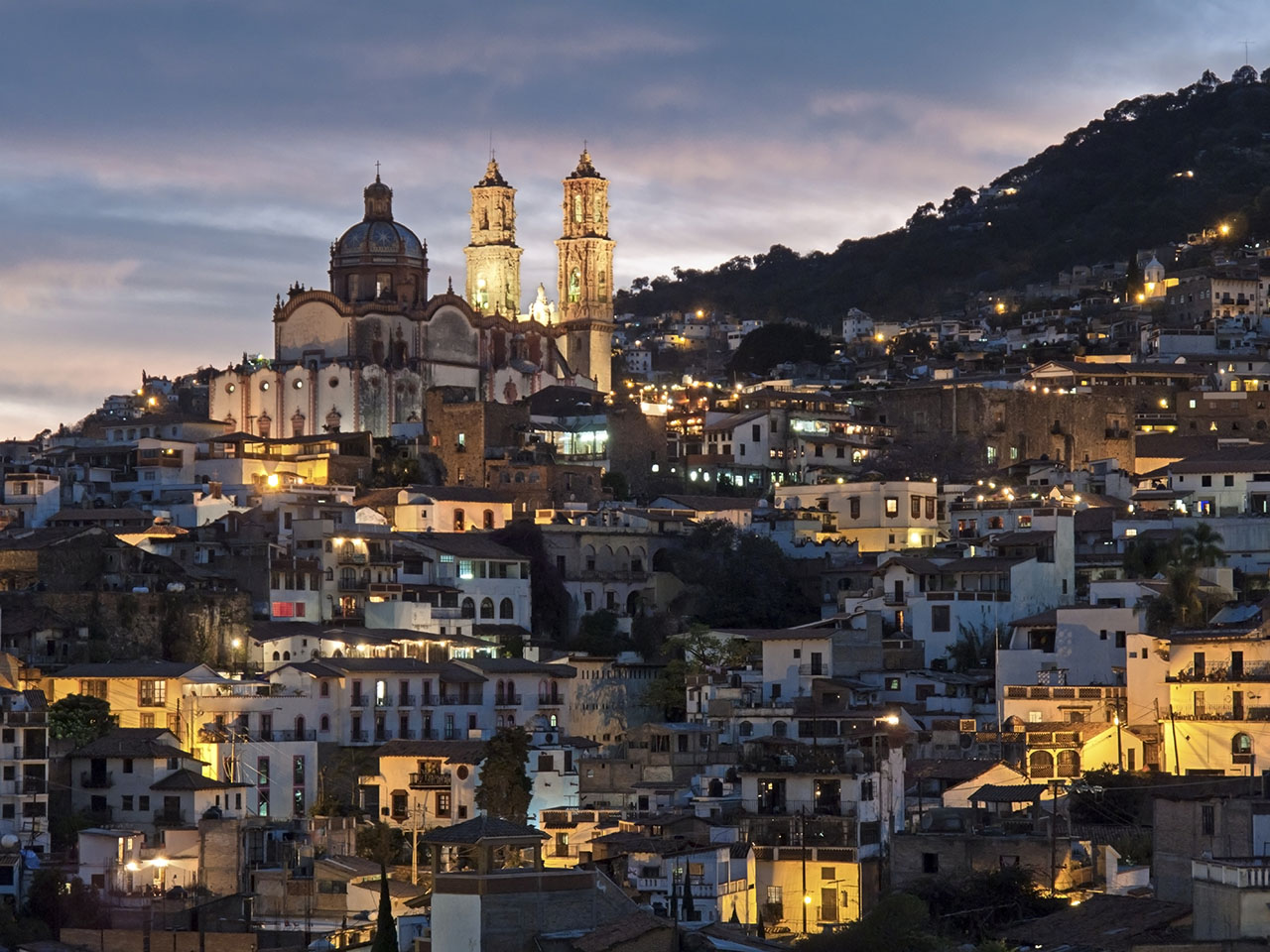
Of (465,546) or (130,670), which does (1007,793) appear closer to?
(130,670)

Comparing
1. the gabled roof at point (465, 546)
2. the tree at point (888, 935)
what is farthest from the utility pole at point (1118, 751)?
the gabled roof at point (465, 546)

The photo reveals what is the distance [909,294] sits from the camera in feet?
481

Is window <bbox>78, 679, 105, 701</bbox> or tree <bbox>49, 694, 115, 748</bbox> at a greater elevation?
window <bbox>78, 679, 105, 701</bbox>

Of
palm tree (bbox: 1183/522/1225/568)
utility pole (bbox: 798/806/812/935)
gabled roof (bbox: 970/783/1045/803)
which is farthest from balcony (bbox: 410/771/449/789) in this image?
palm tree (bbox: 1183/522/1225/568)

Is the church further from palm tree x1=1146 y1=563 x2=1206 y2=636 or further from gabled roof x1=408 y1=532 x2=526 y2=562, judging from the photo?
palm tree x1=1146 y1=563 x2=1206 y2=636

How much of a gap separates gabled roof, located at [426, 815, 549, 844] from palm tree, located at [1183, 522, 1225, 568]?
27.5 m

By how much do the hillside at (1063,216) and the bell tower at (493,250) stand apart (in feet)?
106

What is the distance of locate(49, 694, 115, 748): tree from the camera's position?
53062 millimetres

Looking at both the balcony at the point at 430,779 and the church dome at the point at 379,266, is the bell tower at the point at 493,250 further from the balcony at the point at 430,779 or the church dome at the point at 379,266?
the balcony at the point at 430,779

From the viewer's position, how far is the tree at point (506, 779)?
50594 mm

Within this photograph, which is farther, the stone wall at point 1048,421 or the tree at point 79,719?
the stone wall at point 1048,421

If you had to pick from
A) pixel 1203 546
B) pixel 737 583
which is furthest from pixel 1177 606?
pixel 737 583

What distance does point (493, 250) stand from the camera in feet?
379

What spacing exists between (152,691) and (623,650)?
14.5 metres
